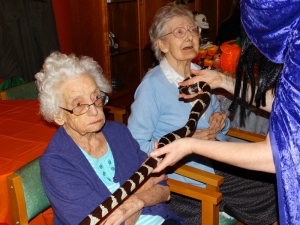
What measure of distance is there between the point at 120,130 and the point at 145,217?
17.4 inches

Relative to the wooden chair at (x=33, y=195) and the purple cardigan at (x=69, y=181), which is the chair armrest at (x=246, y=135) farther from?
the purple cardigan at (x=69, y=181)

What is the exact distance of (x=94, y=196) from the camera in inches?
68.8

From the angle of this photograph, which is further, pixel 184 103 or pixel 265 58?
pixel 184 103

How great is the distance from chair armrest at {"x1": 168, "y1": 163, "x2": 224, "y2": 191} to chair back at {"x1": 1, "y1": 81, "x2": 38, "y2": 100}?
1597 mm

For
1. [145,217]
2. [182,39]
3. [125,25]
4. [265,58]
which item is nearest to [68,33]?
[125,25]

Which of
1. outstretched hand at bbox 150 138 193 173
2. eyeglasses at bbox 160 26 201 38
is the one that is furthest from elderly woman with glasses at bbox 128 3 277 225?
outstretched hand at bbox 150 138 193 173

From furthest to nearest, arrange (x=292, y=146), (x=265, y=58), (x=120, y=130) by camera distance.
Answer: (x=120, y=130)
(x=265, y=58)
(x=292, y=146)

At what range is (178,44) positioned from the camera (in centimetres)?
253

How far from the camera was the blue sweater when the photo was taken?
2291mm

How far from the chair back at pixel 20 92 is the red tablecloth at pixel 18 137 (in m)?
0.13

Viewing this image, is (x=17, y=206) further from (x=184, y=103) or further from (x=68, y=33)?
(x=68, y=33)

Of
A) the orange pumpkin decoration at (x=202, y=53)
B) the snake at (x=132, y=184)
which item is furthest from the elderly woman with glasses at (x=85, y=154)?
the orange pumpkin decoration at (x=202, y=53)

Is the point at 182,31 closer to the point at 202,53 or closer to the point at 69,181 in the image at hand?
the point at 202,53

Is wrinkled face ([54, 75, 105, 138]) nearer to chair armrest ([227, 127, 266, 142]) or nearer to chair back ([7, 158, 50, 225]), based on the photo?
chair back ([7, 158, 50, 225])
